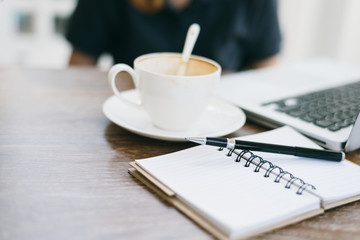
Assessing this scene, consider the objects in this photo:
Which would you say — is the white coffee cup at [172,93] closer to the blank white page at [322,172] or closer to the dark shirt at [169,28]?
the blank white page at [322,172]

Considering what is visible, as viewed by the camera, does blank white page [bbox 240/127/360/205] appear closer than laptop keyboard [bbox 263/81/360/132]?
Yes

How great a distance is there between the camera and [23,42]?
2.32m

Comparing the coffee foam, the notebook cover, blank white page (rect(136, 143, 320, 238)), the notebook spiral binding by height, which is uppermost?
the coffee foam

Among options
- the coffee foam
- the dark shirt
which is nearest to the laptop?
the coffee foam

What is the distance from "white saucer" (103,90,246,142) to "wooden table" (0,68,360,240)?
0.02 metres

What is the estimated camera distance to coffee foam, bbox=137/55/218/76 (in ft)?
1.91

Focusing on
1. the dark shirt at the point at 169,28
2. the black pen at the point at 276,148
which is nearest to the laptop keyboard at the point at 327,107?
the black pen at the point at 276,148

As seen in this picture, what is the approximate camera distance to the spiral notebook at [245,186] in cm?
35

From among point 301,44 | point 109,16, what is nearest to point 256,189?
point 109,16

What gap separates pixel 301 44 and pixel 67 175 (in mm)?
1750

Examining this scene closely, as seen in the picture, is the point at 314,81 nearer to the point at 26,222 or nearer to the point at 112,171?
the point at 112,171

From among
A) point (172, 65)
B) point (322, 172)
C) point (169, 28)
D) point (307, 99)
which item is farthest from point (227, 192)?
point (169, 28)

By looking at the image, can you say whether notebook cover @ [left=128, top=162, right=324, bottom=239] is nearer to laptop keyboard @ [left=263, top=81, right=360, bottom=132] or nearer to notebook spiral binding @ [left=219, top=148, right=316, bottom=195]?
notebook spiral binding @ [left=219, top=148, right=316, bottom=195]

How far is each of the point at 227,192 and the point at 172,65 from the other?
0.90ft
